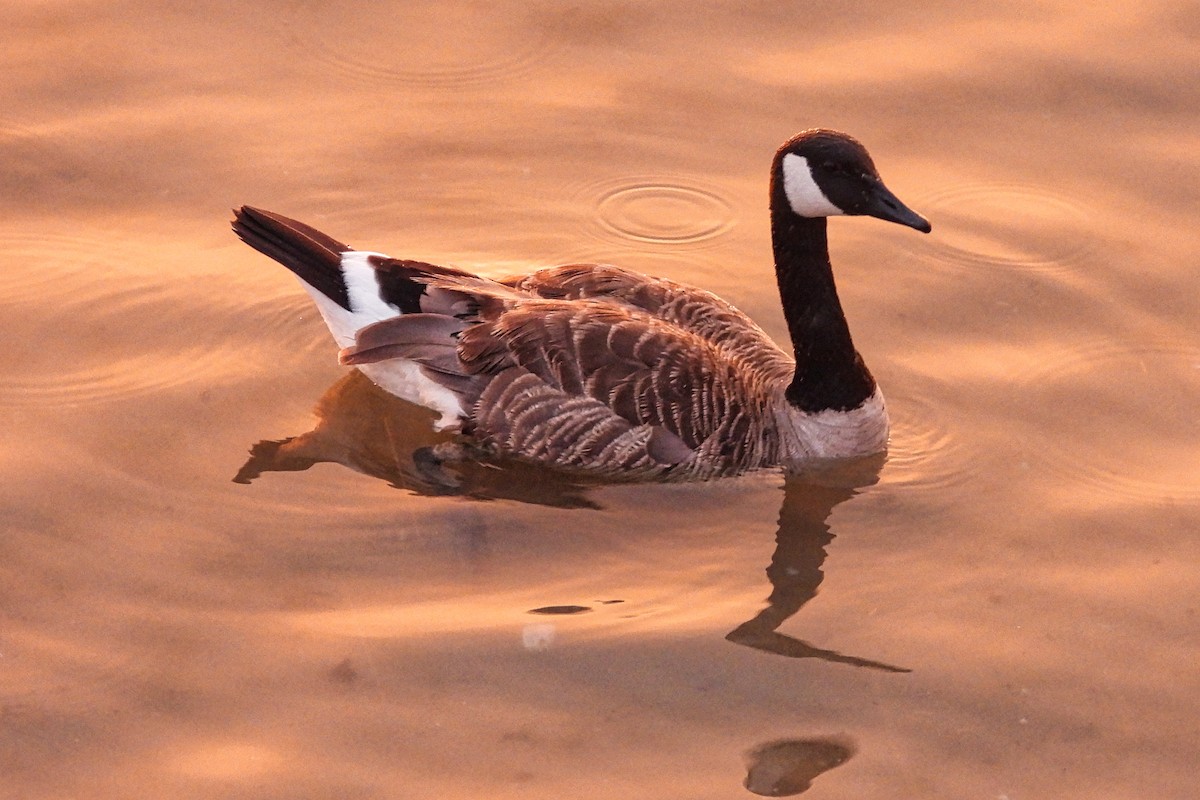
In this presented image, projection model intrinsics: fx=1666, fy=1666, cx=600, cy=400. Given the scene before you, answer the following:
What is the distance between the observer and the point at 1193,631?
22.7 ft

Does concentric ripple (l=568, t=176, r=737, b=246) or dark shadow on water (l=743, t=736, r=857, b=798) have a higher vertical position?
concentric ripple (l=568, t=176, r=737, b=246)

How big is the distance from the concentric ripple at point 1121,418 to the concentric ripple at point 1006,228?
2.71 ft

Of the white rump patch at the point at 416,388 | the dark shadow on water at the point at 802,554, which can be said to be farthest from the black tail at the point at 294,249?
the dark shadow on water at the point at 802,554

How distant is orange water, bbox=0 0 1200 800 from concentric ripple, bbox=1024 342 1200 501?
0.09 feet

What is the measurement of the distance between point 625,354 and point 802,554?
1215 millimetres

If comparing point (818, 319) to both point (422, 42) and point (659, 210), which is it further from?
point (422, 42)

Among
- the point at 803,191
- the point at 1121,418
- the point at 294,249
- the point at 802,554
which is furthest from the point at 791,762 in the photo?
the point at 294,249

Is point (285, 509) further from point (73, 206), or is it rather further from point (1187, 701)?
point (1187, 701)

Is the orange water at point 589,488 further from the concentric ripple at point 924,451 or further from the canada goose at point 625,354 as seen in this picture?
the canada goose at point 625,354

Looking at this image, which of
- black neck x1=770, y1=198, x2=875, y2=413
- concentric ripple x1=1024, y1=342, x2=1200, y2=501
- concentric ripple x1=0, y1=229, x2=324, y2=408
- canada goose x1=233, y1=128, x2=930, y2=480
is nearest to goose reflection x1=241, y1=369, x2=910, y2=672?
canada goose x1=233, y1=128, x2=930, y2=480

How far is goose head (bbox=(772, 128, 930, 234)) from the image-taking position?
24.3ft

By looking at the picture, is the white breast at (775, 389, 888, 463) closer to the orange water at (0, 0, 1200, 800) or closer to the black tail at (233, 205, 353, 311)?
the orange water at (0, 0, 1200, 800)

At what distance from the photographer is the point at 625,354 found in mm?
7648

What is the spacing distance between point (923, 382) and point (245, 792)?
13.3 feet
